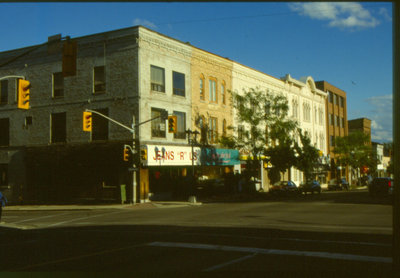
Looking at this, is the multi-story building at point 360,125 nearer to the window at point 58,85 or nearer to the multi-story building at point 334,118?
the multi-story building at point 334,118

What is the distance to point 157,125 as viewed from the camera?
1335 inches

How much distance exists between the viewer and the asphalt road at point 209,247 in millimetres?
8961

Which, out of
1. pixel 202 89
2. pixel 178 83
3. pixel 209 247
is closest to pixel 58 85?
pixel 178 83

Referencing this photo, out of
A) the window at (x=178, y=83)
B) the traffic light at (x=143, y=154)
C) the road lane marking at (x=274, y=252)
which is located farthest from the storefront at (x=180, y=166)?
the road lane marking at (x=274, y=252)

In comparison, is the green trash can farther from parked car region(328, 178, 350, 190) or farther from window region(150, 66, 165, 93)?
→ parked car region(328, 178, 350, 190)

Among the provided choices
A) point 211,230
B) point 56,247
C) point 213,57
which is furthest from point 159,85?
point 56,247

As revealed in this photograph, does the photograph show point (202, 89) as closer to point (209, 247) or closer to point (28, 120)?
point (28, 120)

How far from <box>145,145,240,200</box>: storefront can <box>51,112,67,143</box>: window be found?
750cm

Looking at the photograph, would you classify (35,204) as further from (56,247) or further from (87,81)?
(56,247)

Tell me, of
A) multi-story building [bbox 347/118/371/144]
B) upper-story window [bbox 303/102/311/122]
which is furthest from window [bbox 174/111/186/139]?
multi-story building [bbox 347/118/371/144]

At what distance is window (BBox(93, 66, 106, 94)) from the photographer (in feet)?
111

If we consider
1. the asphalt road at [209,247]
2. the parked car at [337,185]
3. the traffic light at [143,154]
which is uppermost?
the traffic light at [143,154]

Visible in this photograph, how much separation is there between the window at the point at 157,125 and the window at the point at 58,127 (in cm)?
718

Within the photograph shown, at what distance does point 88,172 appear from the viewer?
3375 cm
